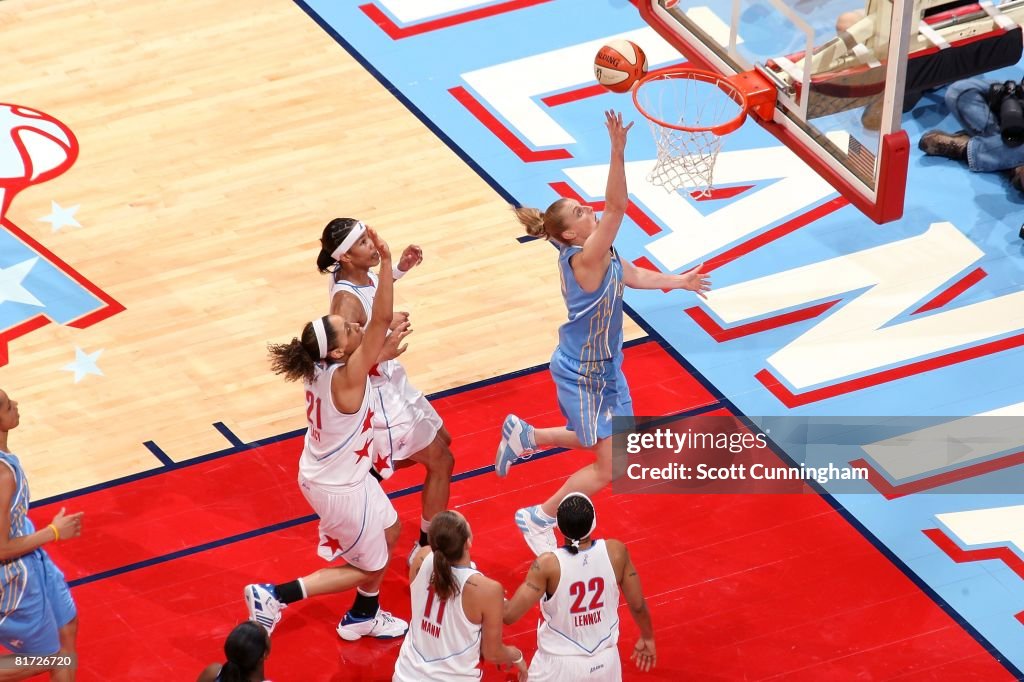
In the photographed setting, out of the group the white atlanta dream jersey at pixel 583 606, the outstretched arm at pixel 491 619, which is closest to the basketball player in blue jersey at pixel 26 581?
the outstretched arm at pixel 491 619

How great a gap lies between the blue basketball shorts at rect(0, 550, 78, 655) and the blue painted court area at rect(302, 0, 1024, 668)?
4.11 metres

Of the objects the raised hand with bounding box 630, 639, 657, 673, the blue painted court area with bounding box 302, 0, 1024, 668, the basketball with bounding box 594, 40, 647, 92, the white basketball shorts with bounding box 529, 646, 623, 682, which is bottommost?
the blue painted court area with bounding box 302, 0, 1024, 668

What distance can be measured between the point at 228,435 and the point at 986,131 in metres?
5.69

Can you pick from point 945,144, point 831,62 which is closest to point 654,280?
point 831,62

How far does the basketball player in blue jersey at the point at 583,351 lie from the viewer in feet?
28.1

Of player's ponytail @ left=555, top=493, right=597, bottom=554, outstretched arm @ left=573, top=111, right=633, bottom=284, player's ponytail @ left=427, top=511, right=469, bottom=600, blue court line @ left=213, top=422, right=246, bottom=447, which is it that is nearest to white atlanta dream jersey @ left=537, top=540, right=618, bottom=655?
player's ponytail @ left=555, top=493, right=597, bottom=554

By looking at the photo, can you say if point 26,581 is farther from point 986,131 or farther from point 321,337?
point 986,131

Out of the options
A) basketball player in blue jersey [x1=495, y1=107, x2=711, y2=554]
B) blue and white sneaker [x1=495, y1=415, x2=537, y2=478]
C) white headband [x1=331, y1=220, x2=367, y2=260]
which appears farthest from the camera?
blue and white sneaker [x1=495, y1=415, x2=537, y2=478]

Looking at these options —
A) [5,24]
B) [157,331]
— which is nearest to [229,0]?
[5,24]

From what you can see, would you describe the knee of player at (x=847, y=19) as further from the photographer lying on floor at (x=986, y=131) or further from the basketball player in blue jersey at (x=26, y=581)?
the basketball player in blue jersey at (x=26, y=581)

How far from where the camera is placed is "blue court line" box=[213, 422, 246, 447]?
9898 millimetres

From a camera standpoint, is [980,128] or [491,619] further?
[980,128]

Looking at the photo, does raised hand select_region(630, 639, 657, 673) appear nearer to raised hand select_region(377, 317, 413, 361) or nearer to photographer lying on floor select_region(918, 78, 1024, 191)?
raised hand select_region(377, 317, 413, 361)

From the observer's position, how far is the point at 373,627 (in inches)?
337
